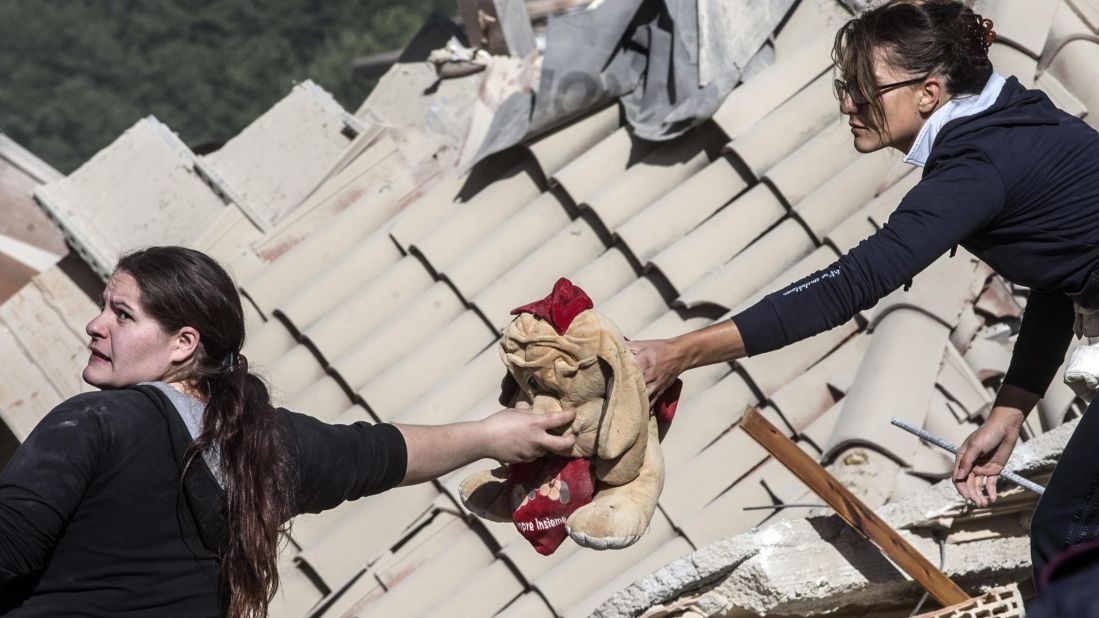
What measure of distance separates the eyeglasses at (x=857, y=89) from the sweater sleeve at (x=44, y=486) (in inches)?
54.1

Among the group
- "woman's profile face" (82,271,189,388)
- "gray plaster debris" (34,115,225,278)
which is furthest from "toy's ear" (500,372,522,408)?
"gray plaster debris" (34,115,225,278)

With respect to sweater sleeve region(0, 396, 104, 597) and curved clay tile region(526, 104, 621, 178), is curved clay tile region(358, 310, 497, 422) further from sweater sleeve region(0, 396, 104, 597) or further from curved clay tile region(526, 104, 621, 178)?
sweater sleeve region(0, 396, 104, 597)

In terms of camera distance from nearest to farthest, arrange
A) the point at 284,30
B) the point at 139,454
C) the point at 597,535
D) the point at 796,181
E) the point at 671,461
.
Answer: the point at 139,454 → the point at 597,535 → the point at 671,461 → the point at 796,181 → the point at 284,30

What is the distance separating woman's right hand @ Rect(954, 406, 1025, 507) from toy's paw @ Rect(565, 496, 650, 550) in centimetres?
66

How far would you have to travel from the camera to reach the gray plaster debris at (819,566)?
9.50ft

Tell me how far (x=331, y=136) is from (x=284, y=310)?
100 cm

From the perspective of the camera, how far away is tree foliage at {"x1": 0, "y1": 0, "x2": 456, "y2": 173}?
104ft

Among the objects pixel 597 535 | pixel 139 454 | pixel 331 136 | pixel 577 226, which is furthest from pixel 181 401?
pixel 331 136

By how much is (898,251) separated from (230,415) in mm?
1082

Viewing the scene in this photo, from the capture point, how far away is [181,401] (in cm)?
209

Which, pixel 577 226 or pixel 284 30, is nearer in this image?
pixel 577 226

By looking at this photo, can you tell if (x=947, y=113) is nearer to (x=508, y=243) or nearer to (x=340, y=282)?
(x=508, y=243)

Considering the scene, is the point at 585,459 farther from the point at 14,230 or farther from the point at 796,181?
the point at 14,230

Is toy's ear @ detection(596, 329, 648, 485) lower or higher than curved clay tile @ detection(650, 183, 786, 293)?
higher
